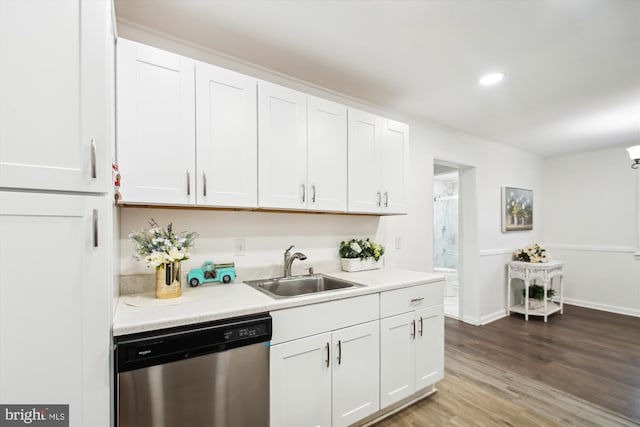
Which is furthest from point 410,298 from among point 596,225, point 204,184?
point 596,225

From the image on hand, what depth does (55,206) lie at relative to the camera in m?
0.99

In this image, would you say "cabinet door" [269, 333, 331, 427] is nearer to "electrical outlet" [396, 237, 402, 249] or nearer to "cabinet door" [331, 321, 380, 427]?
"cabinet door" [331, 321, 380, 427]

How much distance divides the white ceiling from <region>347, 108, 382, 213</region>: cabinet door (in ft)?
1.22

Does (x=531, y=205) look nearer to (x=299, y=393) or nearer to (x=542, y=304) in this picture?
→ (x=542, y=304)

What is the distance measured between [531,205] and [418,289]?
3.94 m

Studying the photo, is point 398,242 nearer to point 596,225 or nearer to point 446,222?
point 446,222

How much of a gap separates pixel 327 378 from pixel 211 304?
0.80 meters

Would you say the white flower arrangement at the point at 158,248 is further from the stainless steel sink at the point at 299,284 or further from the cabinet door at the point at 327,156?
the cabinet door at the point at 327,156

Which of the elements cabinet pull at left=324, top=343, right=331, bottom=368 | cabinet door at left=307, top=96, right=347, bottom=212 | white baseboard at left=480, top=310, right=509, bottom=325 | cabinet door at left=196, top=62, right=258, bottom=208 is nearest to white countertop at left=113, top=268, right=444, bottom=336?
cabinet pull at left=324, top=343, right=331, bottom=368

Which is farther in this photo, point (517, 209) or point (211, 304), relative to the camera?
point (517, 209)

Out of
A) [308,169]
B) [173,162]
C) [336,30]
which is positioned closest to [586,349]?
[308,169]

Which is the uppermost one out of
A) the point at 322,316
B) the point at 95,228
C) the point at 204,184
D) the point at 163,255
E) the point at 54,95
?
the point at 54,95

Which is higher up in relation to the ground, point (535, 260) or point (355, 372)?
point (535, 260)

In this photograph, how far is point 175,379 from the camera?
127 cm
